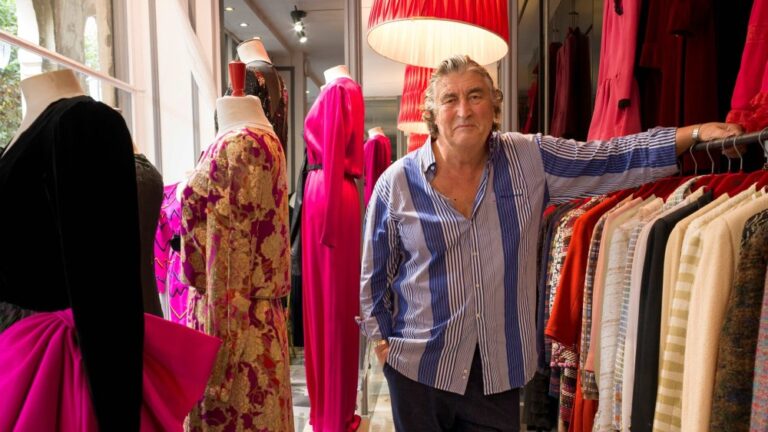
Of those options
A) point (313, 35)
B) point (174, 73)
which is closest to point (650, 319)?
point (313, 35)

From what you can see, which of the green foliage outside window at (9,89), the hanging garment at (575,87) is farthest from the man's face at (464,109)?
the green foliage outside window at (9,89)

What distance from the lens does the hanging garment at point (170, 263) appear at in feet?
6.52

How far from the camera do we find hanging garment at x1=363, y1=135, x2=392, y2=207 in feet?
12.7

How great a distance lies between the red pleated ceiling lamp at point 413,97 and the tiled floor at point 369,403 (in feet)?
5.37

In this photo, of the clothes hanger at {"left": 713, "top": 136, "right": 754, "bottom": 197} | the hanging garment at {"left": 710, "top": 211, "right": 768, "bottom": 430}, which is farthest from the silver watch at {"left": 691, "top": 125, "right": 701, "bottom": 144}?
the hanging garment at {"left": 710, "top": 211, "right": 768, "bottom": 430}

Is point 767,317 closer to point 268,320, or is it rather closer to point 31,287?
point 268,320

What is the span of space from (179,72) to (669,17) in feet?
9.69

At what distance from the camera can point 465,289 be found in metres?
1.64

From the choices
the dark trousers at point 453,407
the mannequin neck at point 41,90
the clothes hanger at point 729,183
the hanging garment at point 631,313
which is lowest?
the dark trousers at point 453,407

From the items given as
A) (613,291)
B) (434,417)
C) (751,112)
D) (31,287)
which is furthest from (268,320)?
(751,112)

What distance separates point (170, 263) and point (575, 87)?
7.87 ft

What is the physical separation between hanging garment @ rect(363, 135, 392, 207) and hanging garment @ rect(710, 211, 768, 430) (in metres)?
2.93

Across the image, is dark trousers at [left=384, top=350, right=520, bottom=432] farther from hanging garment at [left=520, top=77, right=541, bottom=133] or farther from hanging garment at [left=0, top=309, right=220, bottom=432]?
hanging garment at [left=520, top=77, right=541, bottom=133]

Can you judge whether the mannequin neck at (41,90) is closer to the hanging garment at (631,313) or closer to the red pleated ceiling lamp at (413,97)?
the hanging garment at (631,313)
